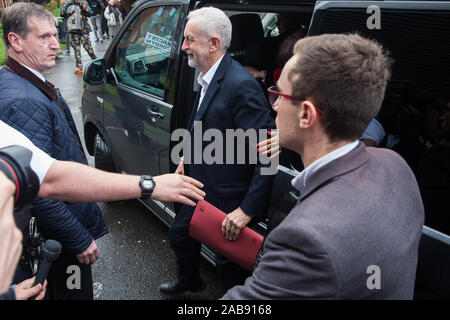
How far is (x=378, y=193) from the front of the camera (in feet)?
3.34

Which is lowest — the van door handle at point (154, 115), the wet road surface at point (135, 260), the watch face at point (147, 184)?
the wet road surface at point (135, 260)

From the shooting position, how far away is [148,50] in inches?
124

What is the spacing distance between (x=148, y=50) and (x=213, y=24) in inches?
46.0

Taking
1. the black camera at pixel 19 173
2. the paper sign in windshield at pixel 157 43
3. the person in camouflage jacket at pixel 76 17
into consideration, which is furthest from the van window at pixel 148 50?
the person in camouflage jacket at pixel 76 17

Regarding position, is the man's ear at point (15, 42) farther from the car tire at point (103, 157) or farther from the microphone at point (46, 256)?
the car tire at point (103, 157)

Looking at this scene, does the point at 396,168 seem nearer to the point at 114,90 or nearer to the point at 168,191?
the point at 168,191

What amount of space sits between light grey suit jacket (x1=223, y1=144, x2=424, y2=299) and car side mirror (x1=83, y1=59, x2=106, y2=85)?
2987 mm

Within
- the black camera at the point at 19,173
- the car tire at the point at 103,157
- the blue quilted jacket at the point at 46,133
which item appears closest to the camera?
the black camera at the point at 19,173

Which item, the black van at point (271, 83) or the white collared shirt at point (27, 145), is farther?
the black van at point (271, 83)

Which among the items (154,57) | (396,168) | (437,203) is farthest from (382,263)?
(154,57)

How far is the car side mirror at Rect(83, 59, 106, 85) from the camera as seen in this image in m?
3.50

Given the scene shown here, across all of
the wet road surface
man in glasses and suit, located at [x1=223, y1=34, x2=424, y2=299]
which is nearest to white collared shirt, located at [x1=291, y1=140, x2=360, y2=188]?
man in glasses and suit, located at [x1=223, y1=34, x2=424, y2=299]

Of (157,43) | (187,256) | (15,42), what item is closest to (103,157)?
(157,43)

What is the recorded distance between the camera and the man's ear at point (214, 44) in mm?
2156
